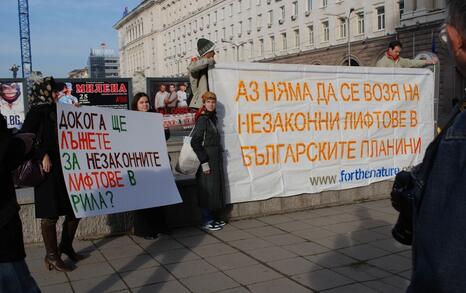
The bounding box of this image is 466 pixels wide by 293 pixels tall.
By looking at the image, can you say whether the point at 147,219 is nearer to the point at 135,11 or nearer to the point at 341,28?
the point at 341,28

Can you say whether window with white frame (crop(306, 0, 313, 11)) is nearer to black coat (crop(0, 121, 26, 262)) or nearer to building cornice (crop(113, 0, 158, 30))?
black coat (crop(0, 121, 26, 262))

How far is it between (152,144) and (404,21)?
4079cm

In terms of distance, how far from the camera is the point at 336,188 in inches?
291

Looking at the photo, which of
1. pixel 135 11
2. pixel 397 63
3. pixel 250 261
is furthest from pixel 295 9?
pixel 135 11

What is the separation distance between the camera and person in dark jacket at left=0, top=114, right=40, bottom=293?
108 inches

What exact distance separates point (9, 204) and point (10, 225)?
12cm

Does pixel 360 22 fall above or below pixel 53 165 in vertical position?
above

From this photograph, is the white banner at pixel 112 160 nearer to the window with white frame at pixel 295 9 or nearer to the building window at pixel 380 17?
the building window at pixel 380 17

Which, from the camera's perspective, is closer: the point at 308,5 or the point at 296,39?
the point at 308,5

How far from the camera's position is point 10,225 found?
2.80 m

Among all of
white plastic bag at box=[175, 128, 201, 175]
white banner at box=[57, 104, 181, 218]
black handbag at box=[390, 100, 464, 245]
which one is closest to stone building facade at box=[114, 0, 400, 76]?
white plastic bag at box=[175, 128, 201, 175]

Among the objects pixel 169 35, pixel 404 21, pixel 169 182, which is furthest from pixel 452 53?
pixel 169 35

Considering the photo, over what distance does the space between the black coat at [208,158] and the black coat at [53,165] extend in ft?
5.62

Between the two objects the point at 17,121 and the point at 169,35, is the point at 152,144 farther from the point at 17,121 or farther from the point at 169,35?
the point at 169,35
